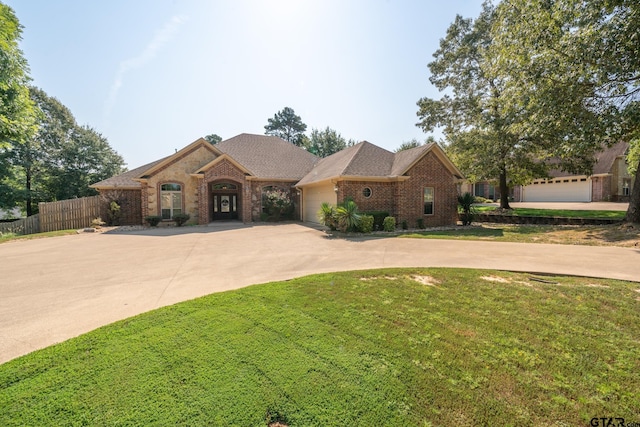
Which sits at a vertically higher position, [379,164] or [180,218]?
[379,164]

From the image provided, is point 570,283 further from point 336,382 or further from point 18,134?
point 18,134

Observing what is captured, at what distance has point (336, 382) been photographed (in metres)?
2.63


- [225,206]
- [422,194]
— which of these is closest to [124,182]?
[225,206]

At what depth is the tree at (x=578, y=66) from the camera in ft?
30.0

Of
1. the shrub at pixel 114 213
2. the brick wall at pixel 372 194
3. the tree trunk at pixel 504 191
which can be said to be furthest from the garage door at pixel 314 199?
the tree trunk at pixel 504 191

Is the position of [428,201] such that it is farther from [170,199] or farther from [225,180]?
[170,199]

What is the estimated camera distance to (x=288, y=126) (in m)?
53.6

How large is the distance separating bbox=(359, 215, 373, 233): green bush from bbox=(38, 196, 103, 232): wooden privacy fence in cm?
1716

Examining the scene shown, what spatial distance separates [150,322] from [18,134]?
962 centimetres

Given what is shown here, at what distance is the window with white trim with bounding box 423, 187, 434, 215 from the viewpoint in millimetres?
15820

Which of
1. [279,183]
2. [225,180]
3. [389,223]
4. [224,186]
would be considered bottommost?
[389,223]

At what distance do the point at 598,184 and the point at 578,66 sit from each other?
2640 centimetres

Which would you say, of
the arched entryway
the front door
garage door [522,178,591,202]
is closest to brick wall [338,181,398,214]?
the arched entryway

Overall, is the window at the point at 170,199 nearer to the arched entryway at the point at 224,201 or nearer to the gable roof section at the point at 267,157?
the arched entryway at the point at 224,201
